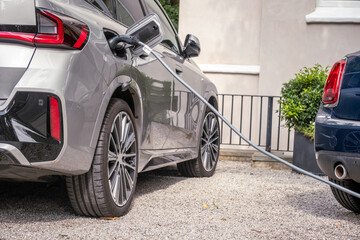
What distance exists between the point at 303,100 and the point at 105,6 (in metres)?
4.20

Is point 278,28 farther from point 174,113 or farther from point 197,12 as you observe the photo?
point 174,113

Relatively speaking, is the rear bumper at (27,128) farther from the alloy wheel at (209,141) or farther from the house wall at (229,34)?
the house wall at (229,34)

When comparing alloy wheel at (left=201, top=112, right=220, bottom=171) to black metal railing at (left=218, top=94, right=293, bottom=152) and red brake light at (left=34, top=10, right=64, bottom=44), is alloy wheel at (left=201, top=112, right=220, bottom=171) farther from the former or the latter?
red brake light at (left=34, top=10, right=64, bottom=44)

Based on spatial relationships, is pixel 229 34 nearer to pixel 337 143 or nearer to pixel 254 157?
pixel 254 157

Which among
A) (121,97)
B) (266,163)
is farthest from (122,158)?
(266,163)

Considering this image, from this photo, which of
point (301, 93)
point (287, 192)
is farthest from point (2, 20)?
point (301, 93)

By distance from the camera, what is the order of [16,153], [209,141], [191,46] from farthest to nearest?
[209,141]
[191,46]
[16,153]

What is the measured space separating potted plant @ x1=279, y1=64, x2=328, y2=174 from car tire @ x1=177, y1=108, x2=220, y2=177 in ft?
4.02

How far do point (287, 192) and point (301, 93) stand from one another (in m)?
2.31

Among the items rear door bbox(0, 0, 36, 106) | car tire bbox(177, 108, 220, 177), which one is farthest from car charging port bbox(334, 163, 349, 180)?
car tire bbox(177, 108, 220, 177)

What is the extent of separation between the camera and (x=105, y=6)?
463 centimetres

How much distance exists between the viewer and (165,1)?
18.7 meters

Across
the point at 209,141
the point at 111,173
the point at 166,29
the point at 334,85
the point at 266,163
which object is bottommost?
the point at 266,163

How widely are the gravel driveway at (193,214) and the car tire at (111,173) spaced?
4.2 inches
